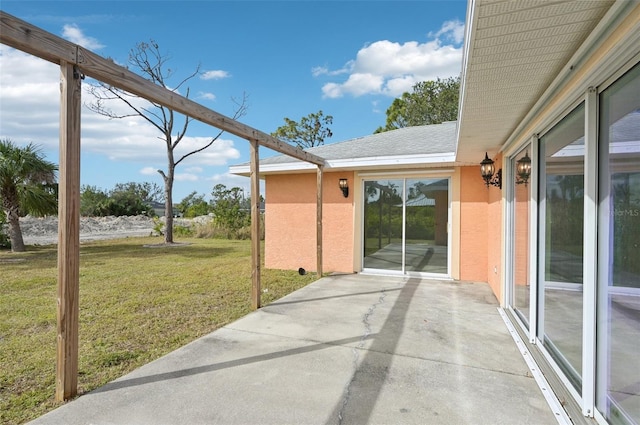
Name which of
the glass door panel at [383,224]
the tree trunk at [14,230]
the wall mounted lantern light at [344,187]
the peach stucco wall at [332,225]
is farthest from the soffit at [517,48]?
the tree trunk at [14,230]

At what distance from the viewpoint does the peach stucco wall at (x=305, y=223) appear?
8.27 m

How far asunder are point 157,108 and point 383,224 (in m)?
15.8

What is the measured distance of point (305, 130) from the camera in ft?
99.7

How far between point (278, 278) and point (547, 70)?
6.37m

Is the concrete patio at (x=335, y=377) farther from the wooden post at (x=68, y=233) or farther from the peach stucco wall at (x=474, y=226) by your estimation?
the peach stucco wall at (x=474, y=226)

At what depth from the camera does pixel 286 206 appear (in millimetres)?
8836

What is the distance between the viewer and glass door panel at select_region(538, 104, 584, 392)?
2.50 meters

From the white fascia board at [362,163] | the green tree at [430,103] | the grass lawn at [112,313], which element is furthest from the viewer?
the green tree at [430,103]

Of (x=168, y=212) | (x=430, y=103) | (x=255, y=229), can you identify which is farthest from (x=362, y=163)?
(x=430, y=103)

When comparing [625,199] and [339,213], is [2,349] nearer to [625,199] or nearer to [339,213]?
[625,199]

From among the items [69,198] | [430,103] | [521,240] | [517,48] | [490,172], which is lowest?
[521,240]

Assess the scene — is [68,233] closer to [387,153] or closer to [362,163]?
[362,163]

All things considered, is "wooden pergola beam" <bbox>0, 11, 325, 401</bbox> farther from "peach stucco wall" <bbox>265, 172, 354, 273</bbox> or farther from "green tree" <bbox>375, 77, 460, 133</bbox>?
"green tree" <bbox>375, 77, 460, 133</bbox>

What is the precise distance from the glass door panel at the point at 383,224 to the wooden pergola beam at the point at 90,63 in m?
4.60
